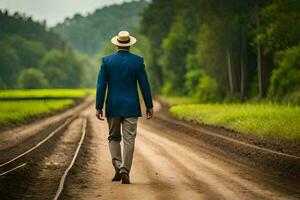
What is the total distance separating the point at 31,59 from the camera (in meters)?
177

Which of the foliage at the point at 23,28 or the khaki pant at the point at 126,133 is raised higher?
the foliage at the point at 23,28

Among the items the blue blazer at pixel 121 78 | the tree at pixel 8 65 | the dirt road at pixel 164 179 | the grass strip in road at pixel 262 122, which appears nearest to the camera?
the dirt road at pixel 164 179

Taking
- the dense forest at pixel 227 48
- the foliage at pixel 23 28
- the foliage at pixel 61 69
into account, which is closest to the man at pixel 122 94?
the dense forest at pixel 227 48

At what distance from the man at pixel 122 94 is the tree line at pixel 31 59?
142601mm

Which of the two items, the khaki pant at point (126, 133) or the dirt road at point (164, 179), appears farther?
the khaki pant at point (126, 133)

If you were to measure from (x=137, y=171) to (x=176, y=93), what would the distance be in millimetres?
66530

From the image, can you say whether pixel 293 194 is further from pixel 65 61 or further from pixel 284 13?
pixel 65 61

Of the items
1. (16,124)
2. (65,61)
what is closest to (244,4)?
(16,124)

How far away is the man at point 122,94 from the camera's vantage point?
9.73 metres

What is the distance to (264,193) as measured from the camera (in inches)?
332

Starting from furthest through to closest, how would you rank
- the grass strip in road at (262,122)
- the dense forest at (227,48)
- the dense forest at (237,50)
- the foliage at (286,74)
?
the dense forest at (227,48) < the dense forest at (237,50) < the foliage at (286,74) < the grass strip in road at (262,122)

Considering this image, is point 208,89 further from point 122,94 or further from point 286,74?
point 122,94

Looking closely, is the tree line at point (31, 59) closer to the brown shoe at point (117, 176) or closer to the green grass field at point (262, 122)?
the green grass field at point (262, 122)

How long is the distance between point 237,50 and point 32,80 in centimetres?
11002
